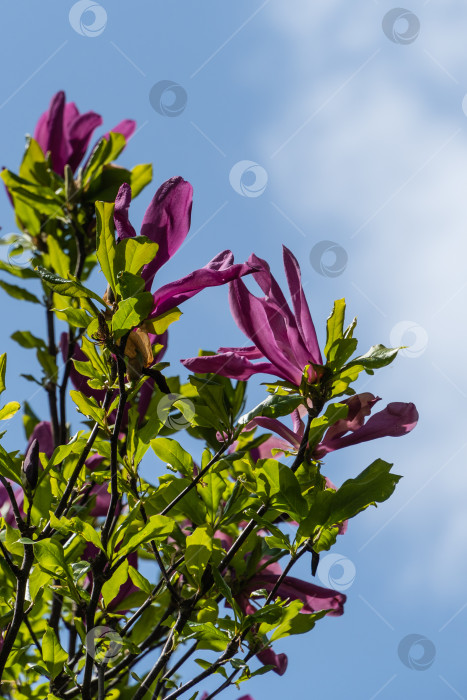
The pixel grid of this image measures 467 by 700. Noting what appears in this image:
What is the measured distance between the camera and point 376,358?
104 cm

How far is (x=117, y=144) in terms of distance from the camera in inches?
77.7

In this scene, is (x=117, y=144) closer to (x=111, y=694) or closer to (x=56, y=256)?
(x=56, y=256)

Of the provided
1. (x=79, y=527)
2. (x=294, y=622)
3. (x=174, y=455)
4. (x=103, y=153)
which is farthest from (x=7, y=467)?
(x=103, y=153)

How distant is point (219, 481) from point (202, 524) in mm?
76

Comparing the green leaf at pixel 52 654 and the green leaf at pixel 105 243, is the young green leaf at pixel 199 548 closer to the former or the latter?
the green leaf at pixel 52 654

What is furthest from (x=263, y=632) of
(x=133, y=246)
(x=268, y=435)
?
(x=133, y=246)

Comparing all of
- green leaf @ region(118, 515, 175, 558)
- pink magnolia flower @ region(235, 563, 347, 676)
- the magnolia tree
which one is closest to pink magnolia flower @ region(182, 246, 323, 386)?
the magnolia tree

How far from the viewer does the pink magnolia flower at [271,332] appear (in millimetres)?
1116

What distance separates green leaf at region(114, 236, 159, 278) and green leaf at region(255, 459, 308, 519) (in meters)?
0.32

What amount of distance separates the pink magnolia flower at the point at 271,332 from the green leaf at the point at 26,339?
0.99 meters

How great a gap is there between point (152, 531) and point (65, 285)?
382 mm

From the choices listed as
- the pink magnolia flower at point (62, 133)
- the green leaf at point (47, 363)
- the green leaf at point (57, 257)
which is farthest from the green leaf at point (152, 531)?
the pink magnolia flower at point (62, 133)

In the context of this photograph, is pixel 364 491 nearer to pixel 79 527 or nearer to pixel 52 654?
pixel 79 527

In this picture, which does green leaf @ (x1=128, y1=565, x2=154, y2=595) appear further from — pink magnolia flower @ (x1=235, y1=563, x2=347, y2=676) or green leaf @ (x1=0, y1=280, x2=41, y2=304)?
green leaf @ (x1=0, y1=280, x2=41, y2=304)
